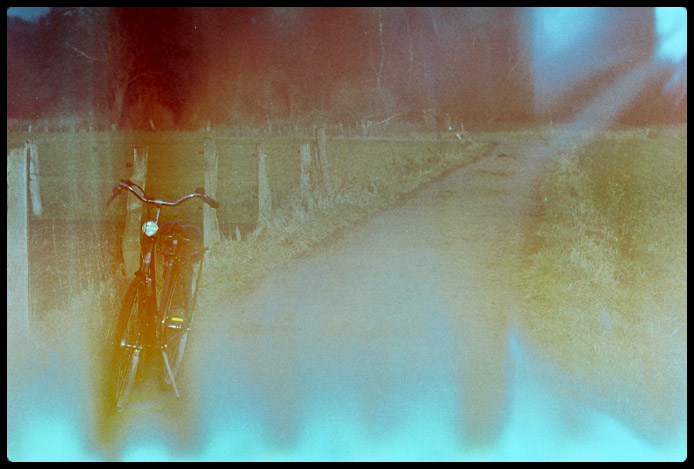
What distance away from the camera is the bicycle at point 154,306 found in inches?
186

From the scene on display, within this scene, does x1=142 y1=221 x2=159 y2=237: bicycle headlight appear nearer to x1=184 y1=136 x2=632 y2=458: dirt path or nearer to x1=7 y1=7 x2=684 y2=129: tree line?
x1=184 y1=136 x2=632 y2=458: dirt path

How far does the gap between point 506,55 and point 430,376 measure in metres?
9.51

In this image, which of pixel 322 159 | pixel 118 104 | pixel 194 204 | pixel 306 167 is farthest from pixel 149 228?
pixel 118 104

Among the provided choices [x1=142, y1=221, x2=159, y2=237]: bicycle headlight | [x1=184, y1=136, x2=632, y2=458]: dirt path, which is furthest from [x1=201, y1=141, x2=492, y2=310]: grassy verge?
[x1=142, y1=221, x2=159, y2=237]: bicycle headlight

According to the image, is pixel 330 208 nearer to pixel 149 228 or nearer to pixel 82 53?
pixel 149 228

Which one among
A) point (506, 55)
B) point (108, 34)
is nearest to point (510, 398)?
point (506, 55)

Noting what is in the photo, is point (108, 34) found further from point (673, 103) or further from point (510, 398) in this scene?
point (510, 398)

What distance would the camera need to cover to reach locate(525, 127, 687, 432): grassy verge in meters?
5.46

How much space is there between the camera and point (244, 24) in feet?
39.3

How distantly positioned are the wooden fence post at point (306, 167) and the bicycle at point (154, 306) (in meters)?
6.79

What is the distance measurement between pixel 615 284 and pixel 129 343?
4900mm

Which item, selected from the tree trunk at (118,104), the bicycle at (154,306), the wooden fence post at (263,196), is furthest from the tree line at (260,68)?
the bicycle at (154,306)

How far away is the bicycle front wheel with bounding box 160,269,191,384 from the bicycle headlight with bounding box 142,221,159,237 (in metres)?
0.34

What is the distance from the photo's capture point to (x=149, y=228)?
4.75 meters
